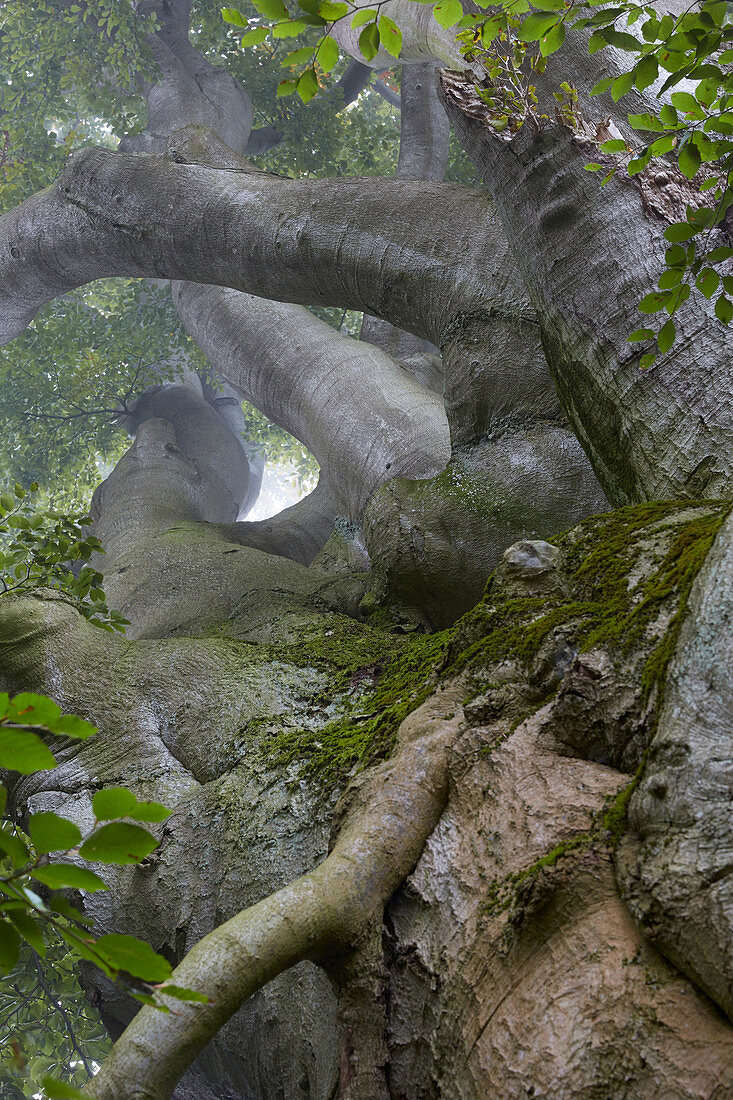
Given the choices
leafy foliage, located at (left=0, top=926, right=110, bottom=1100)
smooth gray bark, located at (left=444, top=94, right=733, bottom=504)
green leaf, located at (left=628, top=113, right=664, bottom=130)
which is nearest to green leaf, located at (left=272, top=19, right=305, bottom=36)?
green leaf, located at (left=628, top=113, right=664, bottom=130)

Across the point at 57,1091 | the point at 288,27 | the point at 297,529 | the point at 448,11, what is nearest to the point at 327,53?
the point at 288,27

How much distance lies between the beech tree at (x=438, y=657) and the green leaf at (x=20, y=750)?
1.73 feet

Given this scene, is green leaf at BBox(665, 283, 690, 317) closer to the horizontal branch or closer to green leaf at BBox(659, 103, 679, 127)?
green leaf at BBox(659, 103, 679, 127)

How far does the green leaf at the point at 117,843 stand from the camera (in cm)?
73

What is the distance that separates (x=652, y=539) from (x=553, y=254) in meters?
1.07

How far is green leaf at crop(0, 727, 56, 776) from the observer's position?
0.70 meters

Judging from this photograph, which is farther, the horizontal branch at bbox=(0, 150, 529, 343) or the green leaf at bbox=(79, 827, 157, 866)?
the horizontal branch at bbox=(0, 150, 529, 343)

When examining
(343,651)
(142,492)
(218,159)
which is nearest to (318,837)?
(343,651)

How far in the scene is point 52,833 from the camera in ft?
2.40

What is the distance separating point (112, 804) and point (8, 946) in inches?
6.0

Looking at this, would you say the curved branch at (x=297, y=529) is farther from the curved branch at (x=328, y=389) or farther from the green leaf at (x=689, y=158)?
the green leaf at (x=689, y=158)

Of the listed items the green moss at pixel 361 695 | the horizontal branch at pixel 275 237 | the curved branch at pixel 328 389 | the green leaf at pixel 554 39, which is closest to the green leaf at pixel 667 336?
the green leaf at pixel 554 39

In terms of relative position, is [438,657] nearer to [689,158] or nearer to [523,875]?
[523,875]

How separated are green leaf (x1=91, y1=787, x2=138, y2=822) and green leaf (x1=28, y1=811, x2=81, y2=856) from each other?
0.09ft
